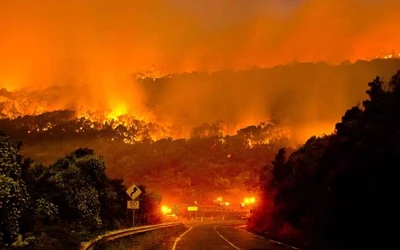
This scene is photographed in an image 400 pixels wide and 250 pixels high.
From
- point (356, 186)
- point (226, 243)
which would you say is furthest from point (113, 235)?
point (356, 186)

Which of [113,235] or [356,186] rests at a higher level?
[356,186]

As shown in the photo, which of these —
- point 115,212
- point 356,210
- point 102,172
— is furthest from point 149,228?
point 356,210

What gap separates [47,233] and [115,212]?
19.0m

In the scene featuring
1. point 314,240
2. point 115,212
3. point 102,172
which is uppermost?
point 102,172

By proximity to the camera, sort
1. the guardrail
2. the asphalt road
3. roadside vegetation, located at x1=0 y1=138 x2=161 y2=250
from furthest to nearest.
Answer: the asphalt road → the guardrail → roadside vegetation, located at x1=0 y1=138 x2=161 y2=250

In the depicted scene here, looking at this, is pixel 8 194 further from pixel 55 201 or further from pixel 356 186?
pixel 55 201

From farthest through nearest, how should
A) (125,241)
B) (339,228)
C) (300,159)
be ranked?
(300,159), (125,241), (339,228)

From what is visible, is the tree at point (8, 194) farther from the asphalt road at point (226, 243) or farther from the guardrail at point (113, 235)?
the asphalt road at point (226, 243)

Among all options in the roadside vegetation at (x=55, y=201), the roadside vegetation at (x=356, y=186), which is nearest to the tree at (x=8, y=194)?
the roadside vegetation at (x=55, y=201)

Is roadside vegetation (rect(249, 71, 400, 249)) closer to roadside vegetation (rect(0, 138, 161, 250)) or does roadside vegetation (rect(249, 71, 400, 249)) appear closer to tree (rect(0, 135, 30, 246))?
roadside vegetation (rect(0, 138, 161, 250))

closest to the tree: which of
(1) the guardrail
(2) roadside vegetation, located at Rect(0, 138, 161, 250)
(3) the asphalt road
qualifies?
(2) roadside vegetation, located at Rect(0, 138, 161, 250)

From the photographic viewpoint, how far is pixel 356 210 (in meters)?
19.6

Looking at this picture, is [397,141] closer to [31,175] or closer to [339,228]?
[339,228]

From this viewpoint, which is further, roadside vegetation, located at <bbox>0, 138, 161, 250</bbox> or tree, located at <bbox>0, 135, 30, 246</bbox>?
roadside vegetation, located at <bbox>0, 138, 161, 250</bbox>
